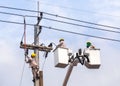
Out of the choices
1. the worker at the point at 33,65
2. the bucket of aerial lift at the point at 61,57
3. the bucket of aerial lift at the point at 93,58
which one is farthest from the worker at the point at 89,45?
the worker at the point at 33,65

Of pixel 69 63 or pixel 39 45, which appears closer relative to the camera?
pixel 69 63

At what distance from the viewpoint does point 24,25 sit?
1677cm

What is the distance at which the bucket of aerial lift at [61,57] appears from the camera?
13.5 meters

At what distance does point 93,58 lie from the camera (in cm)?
1387

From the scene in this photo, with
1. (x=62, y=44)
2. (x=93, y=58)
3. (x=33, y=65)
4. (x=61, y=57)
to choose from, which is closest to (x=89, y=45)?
(x=93, y=58)

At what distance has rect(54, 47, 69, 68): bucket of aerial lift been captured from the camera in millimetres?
13477

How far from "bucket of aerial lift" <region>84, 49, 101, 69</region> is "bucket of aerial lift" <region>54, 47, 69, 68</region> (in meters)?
0.69

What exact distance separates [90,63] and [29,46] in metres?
4.13

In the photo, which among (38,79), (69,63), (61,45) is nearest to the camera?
(69,63)

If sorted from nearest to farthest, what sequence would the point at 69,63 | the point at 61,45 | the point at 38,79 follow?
1. the point at 69,63
2. the point at 61,45
3. the point at 38,79

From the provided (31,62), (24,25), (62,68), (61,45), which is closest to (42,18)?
(24,25)

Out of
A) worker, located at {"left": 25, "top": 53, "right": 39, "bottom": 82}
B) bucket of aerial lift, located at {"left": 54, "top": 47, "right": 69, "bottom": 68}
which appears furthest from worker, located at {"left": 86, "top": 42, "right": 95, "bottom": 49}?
worker, located at {"left": 25, "top": 53, "right": 39, "bottom": 82}

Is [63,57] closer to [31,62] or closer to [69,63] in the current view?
[69,63]

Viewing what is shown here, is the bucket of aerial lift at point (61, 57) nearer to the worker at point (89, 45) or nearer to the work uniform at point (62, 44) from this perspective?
the work uniform at point (62, 44)
